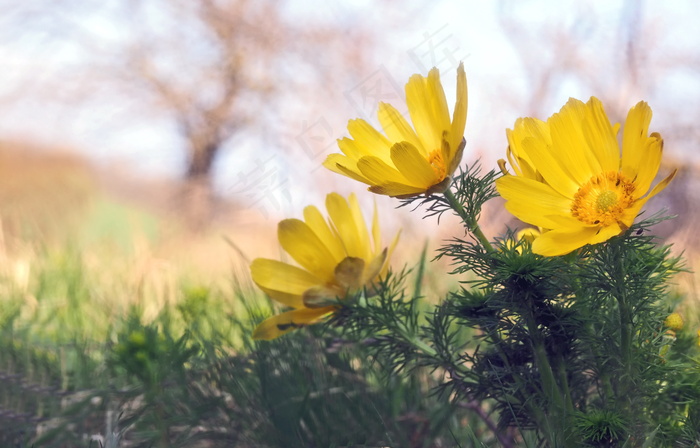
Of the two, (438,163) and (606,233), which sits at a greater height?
(438,163)

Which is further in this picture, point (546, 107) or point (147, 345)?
point (546, 107)

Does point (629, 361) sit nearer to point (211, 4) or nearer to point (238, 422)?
point (238, 422)

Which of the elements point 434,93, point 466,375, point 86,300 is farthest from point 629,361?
point 86,300

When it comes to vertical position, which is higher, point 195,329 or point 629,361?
point 195,329

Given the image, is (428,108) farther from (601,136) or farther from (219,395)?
(219,395)

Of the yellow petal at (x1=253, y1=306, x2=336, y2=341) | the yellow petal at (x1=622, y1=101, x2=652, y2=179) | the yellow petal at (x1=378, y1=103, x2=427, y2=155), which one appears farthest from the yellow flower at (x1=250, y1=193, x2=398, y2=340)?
the yellow petal at (x1=622, y1=101, x2=652, y2=179)
